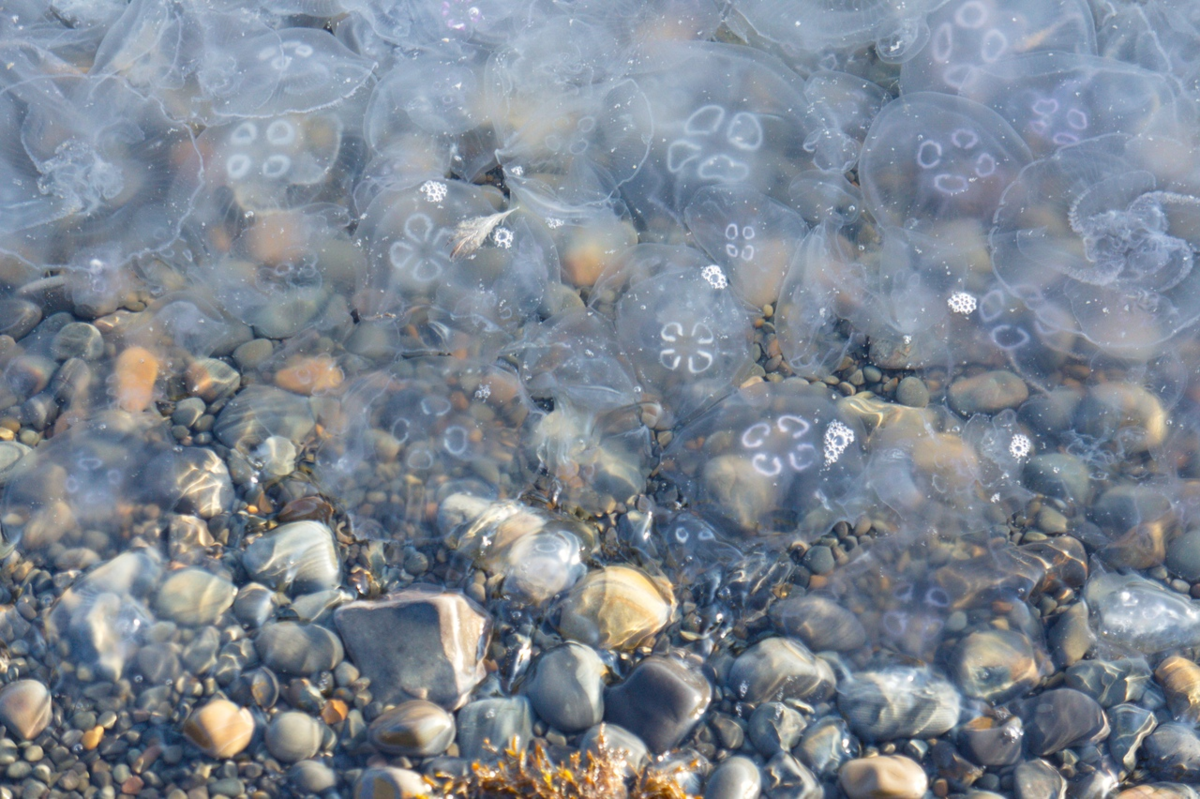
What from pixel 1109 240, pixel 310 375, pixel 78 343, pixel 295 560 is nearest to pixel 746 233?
pixel 1109 240

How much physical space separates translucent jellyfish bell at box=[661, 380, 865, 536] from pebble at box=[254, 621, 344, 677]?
1.38 metres

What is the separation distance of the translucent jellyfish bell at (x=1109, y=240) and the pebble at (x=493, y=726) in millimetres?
2606

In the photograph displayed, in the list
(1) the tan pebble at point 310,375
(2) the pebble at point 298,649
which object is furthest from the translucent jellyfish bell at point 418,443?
Answer: (2) the pebble at point 298,649

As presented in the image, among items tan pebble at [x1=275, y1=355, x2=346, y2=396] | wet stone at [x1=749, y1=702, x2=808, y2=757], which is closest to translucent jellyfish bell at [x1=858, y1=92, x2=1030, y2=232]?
wet stone at [x1=749, y1=702, x2=808, y2=757]

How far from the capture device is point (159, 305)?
3699 mm

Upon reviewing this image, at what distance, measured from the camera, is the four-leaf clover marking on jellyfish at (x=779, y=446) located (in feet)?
10.8

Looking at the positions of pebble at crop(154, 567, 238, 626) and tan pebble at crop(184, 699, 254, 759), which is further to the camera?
pebble at crop(154, 567, 238, 626)

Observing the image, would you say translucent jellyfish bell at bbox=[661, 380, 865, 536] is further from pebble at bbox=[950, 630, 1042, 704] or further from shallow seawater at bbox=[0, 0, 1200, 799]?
pebble at bbox=[950, 630, 1042, 704]

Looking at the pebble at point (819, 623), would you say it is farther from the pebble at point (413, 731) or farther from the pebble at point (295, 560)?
the pebble at point (295, 560)

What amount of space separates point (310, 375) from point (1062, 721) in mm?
3058

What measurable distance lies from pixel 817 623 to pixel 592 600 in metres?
0.82

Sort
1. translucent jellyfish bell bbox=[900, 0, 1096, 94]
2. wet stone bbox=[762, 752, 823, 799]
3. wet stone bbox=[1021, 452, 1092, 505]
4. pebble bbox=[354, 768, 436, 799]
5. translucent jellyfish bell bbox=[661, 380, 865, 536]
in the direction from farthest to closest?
translucent jellyfish bell bbox=[900, 0, 1096, 94] < wet stone bbox=[1021, 452, 1092, 505] < translucent jellyfish bell bbox=[661, 380, 865, 536] < wet stone bbox=[762, 752, 823, 799] < pebble bbox=[354, 768, 436, 799]

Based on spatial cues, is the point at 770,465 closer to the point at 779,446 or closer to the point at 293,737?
the point at 779,446

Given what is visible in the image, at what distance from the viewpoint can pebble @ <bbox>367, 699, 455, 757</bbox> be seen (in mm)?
2828
